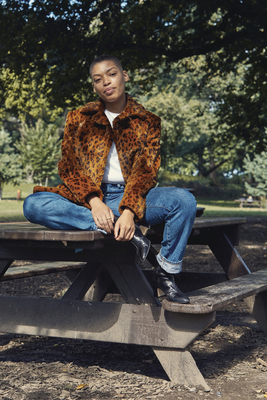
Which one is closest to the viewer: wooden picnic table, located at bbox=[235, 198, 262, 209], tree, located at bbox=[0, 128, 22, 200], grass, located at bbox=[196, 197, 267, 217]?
grass, located at bbox=[196, 197, 267, 217]

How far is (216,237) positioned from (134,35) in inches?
327

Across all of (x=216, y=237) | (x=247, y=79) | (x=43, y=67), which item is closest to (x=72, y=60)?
(x=43, y=67)

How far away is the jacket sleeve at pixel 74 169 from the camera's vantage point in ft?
8.90

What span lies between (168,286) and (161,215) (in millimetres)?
421

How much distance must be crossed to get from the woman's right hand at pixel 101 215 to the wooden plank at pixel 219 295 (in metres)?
0.55

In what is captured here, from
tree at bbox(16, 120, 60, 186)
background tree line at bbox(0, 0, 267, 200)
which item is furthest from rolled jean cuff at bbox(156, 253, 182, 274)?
tree at bbox(16, 120, 60, 186)

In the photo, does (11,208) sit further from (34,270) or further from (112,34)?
(34,270)

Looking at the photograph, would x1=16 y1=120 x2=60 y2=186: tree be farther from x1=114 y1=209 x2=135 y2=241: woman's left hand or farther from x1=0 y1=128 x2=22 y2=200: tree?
x1=114 y1=209 x2=135 y2=241: woman's left hand

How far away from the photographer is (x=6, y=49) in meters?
9.91

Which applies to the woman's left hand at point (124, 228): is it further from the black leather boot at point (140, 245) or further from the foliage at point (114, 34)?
the foliage at point (114, 34)

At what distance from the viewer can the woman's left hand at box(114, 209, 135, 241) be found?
2.47 meters

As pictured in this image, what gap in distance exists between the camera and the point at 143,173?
2.85 metres

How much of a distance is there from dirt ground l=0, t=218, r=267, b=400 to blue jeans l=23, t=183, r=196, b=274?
2.51 feet

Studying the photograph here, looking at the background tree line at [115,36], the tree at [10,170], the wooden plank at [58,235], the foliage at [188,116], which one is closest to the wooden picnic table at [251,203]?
the foliage at [188,116]
